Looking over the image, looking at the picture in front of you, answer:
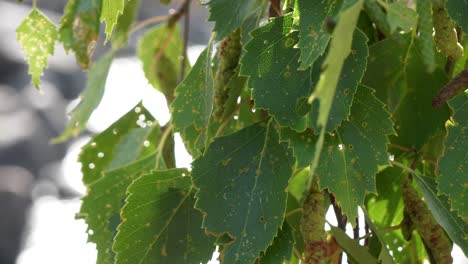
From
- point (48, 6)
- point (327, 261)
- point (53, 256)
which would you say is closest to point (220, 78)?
point (327, 261)

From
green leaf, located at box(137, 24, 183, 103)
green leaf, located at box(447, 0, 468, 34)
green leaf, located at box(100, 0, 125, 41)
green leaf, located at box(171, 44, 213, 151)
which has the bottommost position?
green leaf, located at box(447, 0, 468, 34)

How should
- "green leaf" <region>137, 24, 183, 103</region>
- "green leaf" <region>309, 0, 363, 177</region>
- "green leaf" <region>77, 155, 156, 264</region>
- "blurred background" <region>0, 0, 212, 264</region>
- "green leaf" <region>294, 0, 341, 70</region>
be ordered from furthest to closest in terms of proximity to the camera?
"blurred background" <region>0, 0, 212, 264</region>, "green leaf" <region>137, 24, 183, 103</region>, "green leaf" <region>77, 155, 156, 264</region>, "green leaf" <region>294, 0, 341, 70</region>, "green leaf" <region>309, 0, 363, 177</region>

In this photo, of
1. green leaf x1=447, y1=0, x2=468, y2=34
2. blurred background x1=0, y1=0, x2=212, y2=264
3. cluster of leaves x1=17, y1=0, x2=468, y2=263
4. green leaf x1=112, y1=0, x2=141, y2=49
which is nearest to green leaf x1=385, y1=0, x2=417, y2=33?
cluster of leaves x1=17, y1=0, x2=468, y2=263

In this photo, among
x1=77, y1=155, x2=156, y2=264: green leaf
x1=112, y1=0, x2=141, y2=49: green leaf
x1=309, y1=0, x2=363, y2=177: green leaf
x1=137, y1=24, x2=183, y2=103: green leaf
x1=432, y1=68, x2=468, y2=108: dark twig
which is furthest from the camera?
x1=137, y1=24, x2=183, y2=103: green leaf

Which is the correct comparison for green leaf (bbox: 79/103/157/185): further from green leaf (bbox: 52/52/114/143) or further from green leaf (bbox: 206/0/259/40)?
green leaf (bbox: 206/0/259/40)

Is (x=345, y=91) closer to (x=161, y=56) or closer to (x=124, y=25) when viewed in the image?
(x=124, y=25)

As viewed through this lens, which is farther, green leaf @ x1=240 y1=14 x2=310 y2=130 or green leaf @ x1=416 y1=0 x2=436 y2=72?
green leaf @ x1=240 y1=14 x2=310 y2=130

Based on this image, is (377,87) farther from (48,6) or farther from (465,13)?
(48,6)
